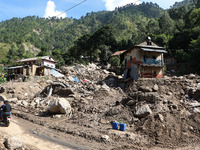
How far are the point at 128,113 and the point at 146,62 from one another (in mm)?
14570

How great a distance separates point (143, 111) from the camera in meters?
14.6

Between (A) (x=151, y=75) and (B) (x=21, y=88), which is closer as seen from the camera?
(B) (x=21, y=88)

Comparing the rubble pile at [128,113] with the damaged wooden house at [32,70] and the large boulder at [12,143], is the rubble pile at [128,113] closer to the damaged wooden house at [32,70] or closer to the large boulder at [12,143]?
the large boulder at [12,143]

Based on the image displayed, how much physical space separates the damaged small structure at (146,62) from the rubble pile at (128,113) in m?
3.22

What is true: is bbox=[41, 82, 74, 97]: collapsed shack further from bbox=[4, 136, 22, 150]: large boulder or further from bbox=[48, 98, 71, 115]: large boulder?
bbox=[4, 136, 22, 150]: large boulder

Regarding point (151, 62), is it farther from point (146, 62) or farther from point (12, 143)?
point (12, 143)

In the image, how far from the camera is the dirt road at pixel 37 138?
971 cm

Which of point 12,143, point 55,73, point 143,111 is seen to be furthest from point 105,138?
point 55,73

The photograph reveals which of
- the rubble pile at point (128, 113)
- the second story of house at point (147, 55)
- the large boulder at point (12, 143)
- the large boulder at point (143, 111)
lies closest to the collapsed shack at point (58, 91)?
the rubble pile at point (128, 113)

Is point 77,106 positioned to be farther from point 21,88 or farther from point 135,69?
point 135,69

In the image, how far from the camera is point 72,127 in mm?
13281

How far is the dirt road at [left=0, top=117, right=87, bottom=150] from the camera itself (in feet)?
31.9

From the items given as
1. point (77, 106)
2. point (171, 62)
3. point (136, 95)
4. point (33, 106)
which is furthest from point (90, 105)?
point (171, 62)

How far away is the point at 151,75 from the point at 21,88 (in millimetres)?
19402
